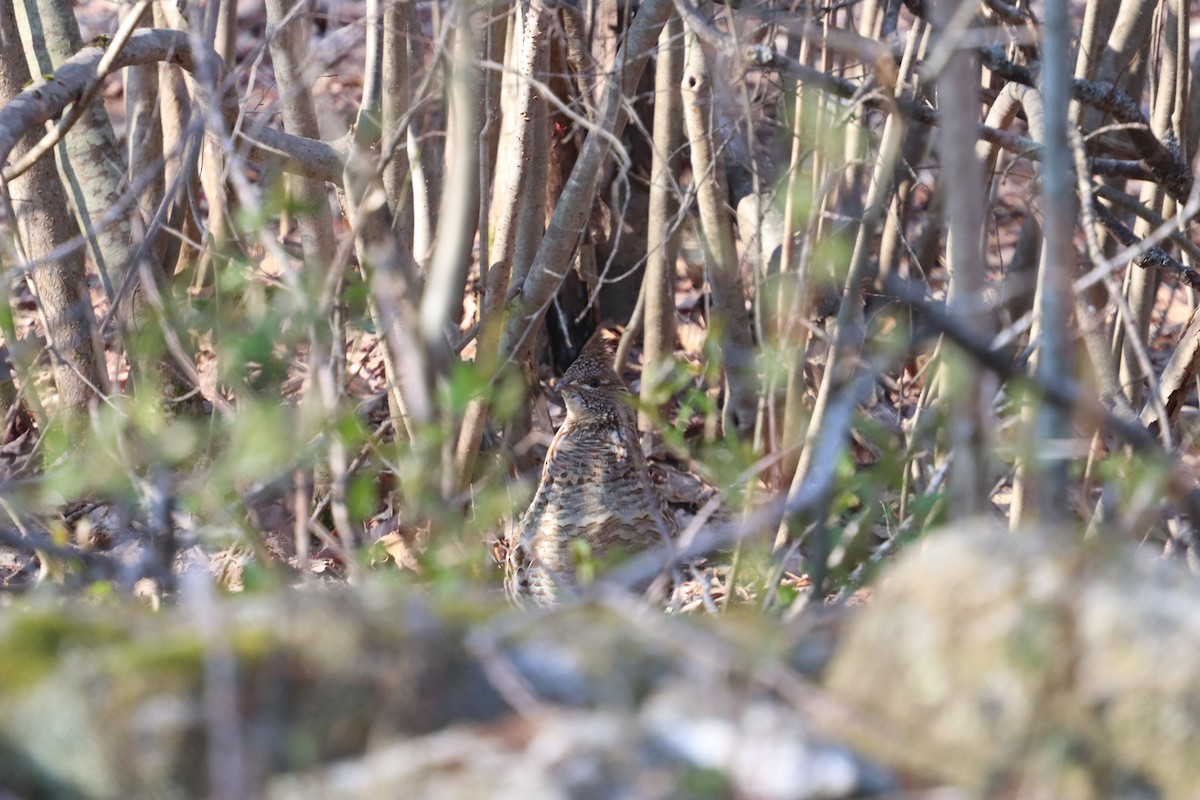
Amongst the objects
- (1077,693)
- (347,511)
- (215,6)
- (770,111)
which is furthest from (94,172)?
(1077,693)

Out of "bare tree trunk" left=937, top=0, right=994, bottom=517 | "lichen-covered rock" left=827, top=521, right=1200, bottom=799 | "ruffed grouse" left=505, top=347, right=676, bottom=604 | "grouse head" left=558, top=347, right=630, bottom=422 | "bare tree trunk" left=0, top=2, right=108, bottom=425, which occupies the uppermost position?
"bare tree trunk" left=937, top=0, right=994, bottom=517

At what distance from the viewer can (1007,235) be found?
9500 mm

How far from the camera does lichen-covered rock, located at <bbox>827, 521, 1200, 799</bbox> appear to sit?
5.72 feet

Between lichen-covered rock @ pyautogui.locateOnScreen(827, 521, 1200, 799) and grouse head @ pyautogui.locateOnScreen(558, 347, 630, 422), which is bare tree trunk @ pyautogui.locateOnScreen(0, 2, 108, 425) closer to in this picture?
grouse head @ pyautogui.locateOnScreen(558, 347, 630, 422)

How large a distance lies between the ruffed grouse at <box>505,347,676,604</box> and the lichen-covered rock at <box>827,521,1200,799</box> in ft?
10.6

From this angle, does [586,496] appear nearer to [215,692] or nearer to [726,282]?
[726,282]

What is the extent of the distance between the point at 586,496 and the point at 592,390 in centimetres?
68

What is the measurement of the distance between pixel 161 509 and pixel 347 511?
15.0 inches

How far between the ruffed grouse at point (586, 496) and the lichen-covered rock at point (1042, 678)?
3.22 metres

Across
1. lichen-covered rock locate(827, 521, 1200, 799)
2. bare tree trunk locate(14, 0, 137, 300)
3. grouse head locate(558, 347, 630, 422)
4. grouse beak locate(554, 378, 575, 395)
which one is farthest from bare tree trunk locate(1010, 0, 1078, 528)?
bare tree trunk locate(14, 0, 137, 300)

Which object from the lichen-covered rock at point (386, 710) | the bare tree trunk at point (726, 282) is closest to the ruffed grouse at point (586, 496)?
the bare tree trunk at point (726, 282)

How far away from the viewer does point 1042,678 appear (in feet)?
5.75

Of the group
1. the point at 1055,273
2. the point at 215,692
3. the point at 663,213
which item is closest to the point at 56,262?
the point at 663,213

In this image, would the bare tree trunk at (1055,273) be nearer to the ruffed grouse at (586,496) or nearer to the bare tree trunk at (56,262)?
the ruffed grouse at (586,496)
